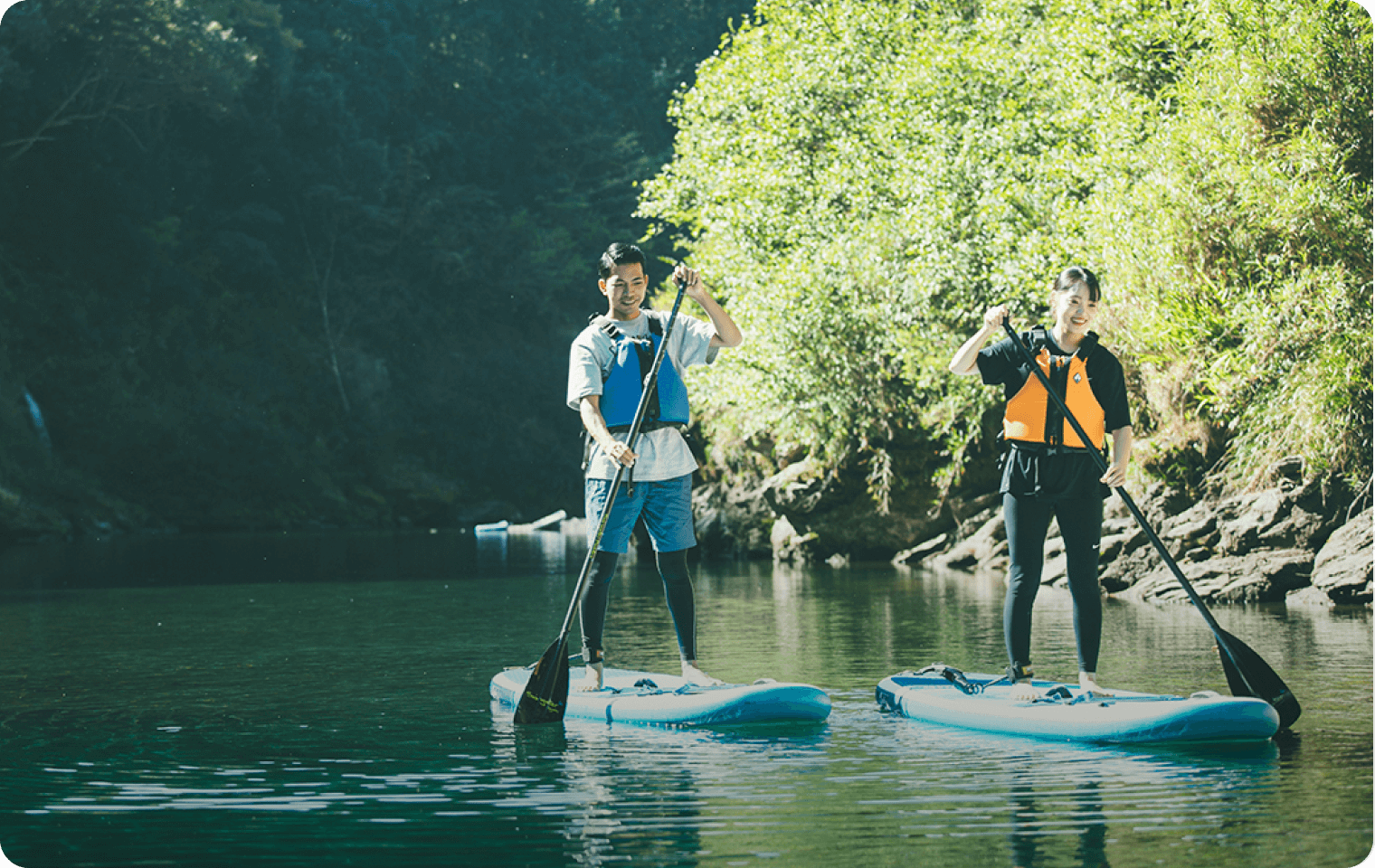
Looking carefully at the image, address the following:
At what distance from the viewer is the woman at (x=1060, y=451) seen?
6141mm

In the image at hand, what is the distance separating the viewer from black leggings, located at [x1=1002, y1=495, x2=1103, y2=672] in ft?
20.2

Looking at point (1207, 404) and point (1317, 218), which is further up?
point (1317, 218)

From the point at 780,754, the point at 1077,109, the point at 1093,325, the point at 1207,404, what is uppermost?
the point at 1077,109

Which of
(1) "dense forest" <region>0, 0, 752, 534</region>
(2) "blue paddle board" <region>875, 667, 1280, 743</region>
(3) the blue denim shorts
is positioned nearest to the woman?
(2) "blue paddle board" <region>875, 667, 1280, 743</region>

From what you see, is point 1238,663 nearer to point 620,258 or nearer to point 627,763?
point 627,763

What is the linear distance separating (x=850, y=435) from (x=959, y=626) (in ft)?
35.7

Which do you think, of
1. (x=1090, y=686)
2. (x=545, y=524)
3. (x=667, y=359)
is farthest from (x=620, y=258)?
(x=545, y=524)

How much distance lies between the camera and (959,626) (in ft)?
34.4

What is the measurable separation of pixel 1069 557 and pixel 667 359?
191cm

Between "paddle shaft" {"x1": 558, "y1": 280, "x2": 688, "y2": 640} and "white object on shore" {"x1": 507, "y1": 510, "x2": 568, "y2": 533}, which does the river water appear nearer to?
"paddle shaft" {"x1": 558, "y1": 280, "x2": 688, "y2": 640}

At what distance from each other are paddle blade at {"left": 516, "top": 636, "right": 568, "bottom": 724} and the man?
1.01 feet

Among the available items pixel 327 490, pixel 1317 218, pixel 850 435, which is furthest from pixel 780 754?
pixel 327 490

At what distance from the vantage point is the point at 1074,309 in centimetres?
615

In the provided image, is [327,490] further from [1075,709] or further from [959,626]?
[1075,709]
